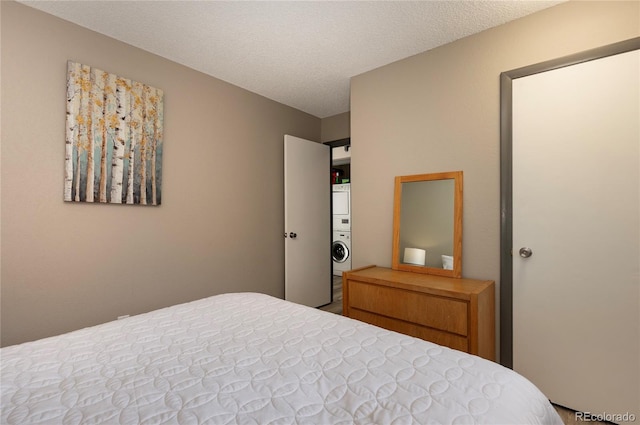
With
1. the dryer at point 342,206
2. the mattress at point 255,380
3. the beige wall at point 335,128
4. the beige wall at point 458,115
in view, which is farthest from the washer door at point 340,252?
the mattress at point 255,380

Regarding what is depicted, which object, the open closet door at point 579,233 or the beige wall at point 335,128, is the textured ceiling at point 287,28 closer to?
the open closet door at point 579,233

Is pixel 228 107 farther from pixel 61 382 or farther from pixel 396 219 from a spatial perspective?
pixel 61 382

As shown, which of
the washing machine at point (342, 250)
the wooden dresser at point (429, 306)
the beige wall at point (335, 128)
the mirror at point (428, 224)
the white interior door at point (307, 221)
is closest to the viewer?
the wooden dresser at point (429, 306)

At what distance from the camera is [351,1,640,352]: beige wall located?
5.98 ft

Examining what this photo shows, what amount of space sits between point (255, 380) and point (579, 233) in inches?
76.5

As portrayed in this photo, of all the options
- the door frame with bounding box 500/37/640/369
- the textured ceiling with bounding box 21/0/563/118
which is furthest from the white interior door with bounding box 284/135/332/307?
the door frame with bounding box 500/37/640/369

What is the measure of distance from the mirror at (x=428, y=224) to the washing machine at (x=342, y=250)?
3258 mm

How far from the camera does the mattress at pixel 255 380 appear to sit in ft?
2.44

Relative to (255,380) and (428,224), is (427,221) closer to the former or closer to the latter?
(428,224)

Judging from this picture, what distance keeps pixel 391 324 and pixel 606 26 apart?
217cm

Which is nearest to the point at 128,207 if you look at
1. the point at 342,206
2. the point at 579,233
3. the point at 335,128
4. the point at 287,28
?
the point at 287,28

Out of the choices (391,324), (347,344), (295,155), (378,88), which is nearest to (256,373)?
(347,344)

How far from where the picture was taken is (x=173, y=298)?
2.53 m

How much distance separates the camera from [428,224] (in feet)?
7.65
